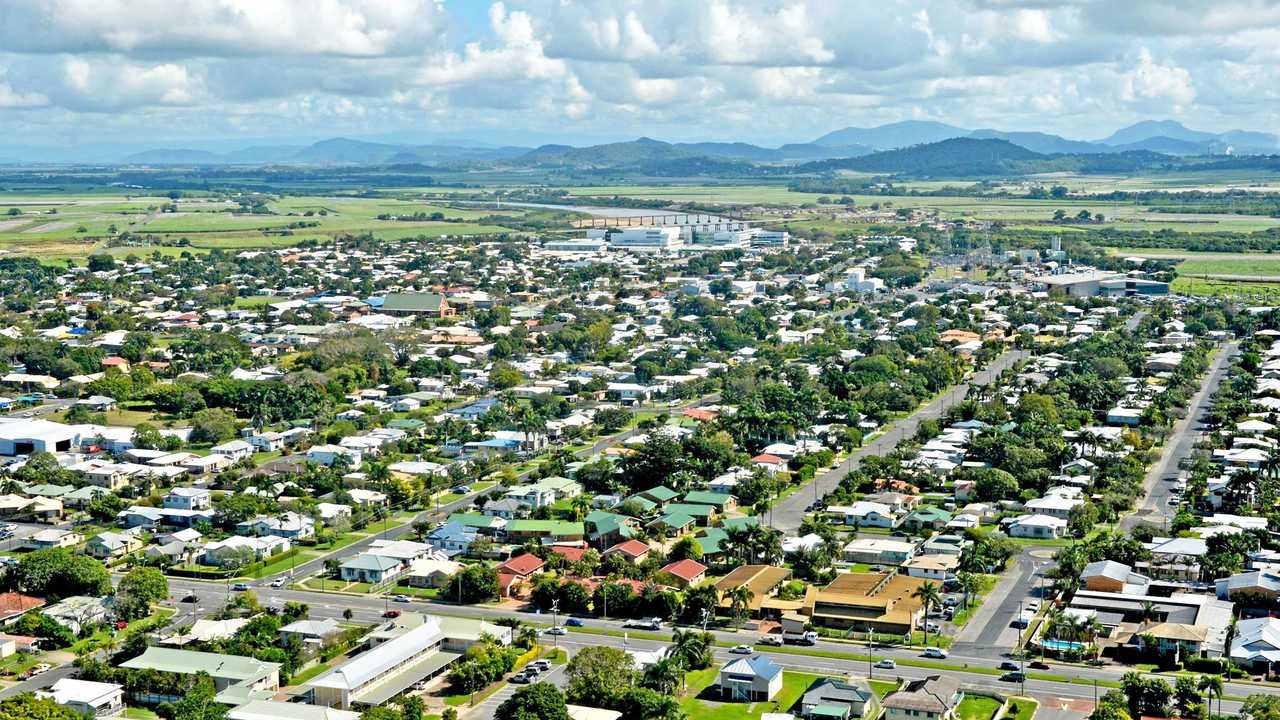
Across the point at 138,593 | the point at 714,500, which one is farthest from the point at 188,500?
the point at 714,500

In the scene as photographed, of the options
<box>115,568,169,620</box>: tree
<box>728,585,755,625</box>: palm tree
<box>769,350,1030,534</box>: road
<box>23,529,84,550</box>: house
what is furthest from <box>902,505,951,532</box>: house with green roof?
<box>23,529,84,550</box>: house

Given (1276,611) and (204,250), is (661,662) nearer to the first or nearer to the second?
(1276,611)

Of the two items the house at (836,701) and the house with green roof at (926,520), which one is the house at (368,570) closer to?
the house at (836,701)

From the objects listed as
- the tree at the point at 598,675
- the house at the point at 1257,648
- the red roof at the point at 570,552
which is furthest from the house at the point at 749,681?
the house at the point at 1257,648

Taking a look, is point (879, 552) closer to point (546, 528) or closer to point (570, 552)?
point (570, 552)

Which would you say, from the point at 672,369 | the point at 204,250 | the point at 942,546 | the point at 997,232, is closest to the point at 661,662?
the point at 942,546

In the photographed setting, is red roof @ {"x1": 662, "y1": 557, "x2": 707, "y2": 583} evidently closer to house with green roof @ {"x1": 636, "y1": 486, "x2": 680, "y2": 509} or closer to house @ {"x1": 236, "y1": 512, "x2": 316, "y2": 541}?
house with green roof @ {"x1": 636, "y1": 486, "x2": 680, "y2": 509}
